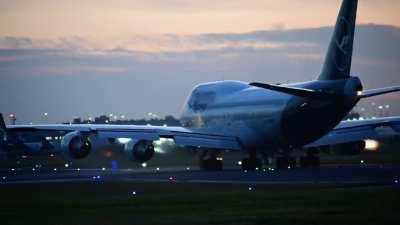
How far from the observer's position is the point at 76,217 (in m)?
27.8

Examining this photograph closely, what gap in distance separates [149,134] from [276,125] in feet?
25.6

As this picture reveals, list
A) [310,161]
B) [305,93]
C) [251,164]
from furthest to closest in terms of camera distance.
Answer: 1. [310,161]
2. [251,164]
3. [305,93]

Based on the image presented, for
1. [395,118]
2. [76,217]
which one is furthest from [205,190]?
[395,118]

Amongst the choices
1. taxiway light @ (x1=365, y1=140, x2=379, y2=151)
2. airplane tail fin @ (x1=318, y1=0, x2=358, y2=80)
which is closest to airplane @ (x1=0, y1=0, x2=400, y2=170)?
airplane tail fin @ (x1=318, y1=0, x2=358, y2=80)

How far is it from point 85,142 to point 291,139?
41.3ft

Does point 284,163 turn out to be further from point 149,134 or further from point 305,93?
point 149,134

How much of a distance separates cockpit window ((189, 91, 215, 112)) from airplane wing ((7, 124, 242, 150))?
656cm

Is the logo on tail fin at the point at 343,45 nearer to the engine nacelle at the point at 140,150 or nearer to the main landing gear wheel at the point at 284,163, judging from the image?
the main landing gear wheel at the point at 284,163

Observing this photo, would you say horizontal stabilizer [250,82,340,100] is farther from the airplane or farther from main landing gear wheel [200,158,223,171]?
main landing gear wheel [200,158,223,171]

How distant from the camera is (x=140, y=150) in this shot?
5978cm

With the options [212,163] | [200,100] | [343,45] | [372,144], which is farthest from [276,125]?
[372,144]

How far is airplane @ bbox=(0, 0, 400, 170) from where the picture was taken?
2168 inches

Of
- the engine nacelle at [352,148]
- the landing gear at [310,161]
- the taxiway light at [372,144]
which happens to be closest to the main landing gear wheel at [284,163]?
the landing gear at [310,161]

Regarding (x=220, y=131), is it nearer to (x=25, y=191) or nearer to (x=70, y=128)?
(x=70, y=128)
